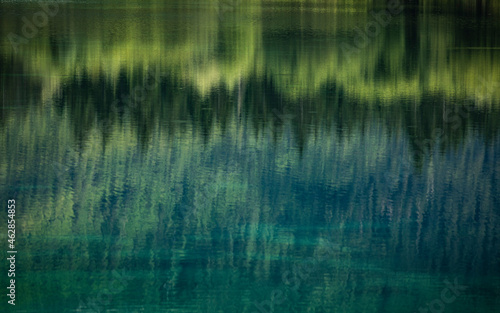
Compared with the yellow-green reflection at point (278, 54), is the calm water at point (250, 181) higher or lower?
lower

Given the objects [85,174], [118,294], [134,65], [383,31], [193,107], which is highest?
[383,31]

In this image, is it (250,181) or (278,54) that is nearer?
(250,181)

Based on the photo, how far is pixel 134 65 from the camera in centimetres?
2997

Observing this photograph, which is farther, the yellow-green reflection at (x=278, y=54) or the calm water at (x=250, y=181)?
the yellow-green reflection at (x=278, y=54)

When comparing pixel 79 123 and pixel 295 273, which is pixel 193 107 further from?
pixel 295 273

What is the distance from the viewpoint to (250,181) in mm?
15883

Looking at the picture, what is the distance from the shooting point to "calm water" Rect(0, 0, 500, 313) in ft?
36.8

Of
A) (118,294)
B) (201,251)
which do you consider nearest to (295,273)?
(201,251)

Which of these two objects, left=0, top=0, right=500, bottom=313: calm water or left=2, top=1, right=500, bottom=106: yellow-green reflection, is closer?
left=0, top=0, right=500, bottom=313: calm water

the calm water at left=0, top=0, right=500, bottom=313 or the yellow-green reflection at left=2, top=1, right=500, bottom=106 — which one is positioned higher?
the yellow-green reflection at left=2, top=1, right=500, bottom=106

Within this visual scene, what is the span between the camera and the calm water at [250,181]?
441 inches

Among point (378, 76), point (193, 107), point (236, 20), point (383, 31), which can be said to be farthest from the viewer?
point (236, 20)

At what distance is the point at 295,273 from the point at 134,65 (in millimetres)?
19676

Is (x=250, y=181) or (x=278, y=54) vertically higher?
(x=278, y=54)
